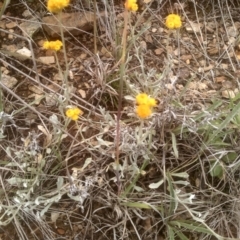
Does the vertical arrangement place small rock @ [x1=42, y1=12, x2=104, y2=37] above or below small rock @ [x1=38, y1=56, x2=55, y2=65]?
above

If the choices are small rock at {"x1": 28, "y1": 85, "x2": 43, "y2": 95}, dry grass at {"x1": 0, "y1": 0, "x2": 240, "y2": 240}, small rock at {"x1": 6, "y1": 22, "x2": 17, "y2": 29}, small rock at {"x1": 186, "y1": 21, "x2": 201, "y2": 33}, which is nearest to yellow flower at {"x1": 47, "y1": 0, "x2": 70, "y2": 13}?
dry grass at {"x1": 0, "y1": 0, "x2": 240, "y2": 240}

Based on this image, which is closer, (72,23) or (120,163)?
(120,163)

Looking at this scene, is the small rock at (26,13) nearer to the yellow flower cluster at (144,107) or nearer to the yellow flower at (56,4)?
the yellow flower at (56,4)

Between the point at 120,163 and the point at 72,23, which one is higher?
the point at 72,23

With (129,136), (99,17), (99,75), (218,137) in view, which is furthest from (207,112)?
(99,17)

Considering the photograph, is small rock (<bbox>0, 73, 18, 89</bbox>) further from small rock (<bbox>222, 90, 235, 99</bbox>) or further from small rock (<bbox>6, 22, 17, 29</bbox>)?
small rock (<bbox>222, 90, 235, 99</bbox>)

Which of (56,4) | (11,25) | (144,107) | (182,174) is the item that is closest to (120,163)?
(182,174)

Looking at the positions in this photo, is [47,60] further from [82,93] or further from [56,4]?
[56,4]

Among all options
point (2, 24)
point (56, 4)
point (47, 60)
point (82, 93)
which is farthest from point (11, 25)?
point (56, 4)

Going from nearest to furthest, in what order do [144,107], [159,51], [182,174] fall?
[144,107] → [182,174] → [159,51]

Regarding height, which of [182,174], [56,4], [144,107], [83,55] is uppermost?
[56,4]

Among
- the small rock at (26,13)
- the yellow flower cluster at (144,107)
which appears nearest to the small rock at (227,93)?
the yellow flower cluster at (144,107)

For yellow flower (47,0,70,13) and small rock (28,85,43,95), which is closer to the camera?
yellow flower (47,0,70,13)

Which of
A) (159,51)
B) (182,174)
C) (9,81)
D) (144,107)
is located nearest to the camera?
(144,107)
